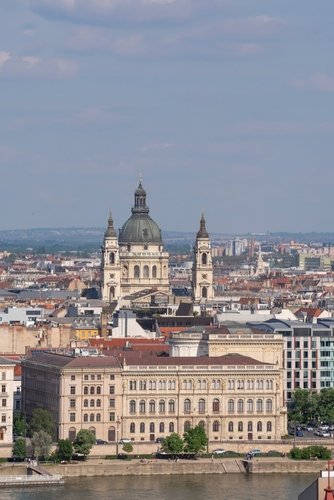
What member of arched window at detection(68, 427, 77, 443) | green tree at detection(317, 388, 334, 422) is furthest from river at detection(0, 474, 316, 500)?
green tree at detection(317, 388, 334, 422)

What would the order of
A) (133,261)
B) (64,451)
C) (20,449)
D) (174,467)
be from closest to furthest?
(174,467), (64,451), (20,449), (133,261)

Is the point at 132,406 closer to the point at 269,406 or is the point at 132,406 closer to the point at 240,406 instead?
the point at 240,406

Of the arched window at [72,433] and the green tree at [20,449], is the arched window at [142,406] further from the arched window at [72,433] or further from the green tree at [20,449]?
the green tree at [20,449]

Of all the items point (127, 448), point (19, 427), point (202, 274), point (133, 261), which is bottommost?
point (127, 448)

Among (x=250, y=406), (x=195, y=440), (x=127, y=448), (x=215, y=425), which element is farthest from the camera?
(x=250, y=406)

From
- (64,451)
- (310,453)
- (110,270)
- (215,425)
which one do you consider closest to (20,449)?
(64,451)

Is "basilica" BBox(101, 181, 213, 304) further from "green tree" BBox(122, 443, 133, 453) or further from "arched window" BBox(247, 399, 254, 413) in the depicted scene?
"green tree" BBox(122, 443, 133, 453)

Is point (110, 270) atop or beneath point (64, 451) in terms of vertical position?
atop

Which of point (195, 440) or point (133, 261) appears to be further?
point (133, 261)
